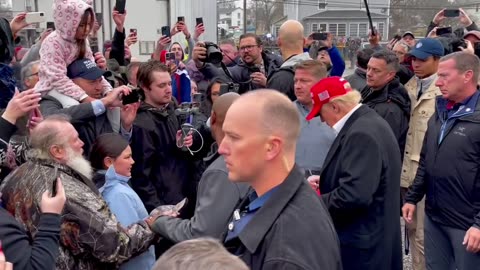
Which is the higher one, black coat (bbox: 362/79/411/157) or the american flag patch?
the american flag patch

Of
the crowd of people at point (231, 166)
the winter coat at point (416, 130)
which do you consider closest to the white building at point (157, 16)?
the crowd of people at point (231, 166)

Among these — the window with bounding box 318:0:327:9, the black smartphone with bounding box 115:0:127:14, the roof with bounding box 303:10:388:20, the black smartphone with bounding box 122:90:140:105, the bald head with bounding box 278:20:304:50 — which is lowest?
the black smartphone with bounding box 122:90:140:105

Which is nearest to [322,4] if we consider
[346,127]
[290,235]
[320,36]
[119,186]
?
[320,36]

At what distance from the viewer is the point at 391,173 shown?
3.16 meters

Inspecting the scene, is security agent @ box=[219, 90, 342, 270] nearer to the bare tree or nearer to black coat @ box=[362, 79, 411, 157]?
black coat @ box=[362, 79, 411, 157]

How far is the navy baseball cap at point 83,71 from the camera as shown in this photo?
12.3ft

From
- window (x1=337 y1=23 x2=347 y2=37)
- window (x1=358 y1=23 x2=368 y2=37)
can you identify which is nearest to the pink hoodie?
window (x1=337 y1=23 x2=347 y2=37)

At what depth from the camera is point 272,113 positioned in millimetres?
1962

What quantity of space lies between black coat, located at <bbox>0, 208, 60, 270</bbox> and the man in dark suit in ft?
5.16

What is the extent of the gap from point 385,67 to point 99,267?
3.17m

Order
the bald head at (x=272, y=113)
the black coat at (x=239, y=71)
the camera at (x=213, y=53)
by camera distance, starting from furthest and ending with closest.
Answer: the black coat at (x=239, y=71)
the camera at (x=213, y=53)
the bald head at (x=272, y=113)

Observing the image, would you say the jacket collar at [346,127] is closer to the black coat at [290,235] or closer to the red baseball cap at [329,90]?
the red baseball cap at [329,90]

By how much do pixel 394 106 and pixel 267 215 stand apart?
3223 mm

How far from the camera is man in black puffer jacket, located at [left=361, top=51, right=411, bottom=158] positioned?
4.75 m
